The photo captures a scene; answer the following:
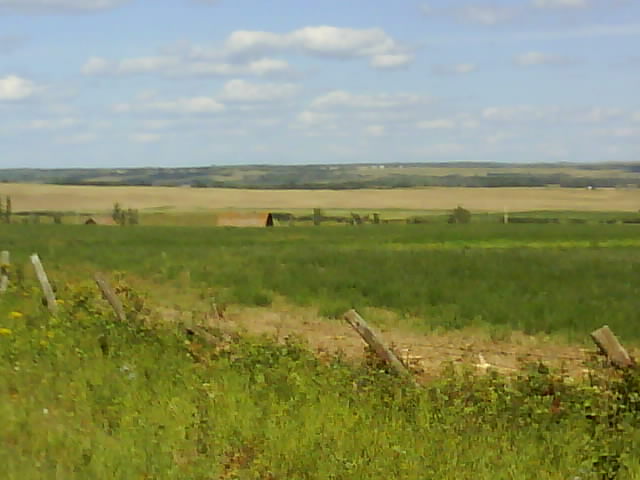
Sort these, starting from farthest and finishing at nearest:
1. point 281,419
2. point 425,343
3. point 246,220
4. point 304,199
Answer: point 304,199, point 246,220, point 425,343, point 281,419

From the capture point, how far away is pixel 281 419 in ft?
29.8

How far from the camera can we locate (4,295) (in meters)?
17.5

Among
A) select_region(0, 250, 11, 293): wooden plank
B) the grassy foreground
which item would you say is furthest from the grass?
the grassy foreground

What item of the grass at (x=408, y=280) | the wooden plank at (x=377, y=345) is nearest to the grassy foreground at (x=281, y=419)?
the wooden plank at (x=377, y=345)

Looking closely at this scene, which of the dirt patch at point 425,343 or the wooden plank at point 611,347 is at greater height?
the wooden plank at point 611,347

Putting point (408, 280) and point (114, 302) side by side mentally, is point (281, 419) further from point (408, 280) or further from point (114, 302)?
point (408, 280)

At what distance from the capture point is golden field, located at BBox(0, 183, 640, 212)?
403 feet

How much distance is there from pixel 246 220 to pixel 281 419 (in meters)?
70.5

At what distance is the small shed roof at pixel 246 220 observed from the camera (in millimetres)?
78312

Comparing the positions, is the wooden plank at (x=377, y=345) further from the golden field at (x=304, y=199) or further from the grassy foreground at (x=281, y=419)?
the golden field at (x=304, y=199)

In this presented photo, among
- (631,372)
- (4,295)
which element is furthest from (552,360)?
(4,295)

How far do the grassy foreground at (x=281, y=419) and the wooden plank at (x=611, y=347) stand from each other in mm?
205

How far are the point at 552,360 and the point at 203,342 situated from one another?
15.7 feet

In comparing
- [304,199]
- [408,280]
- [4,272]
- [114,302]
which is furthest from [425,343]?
[304,199]
